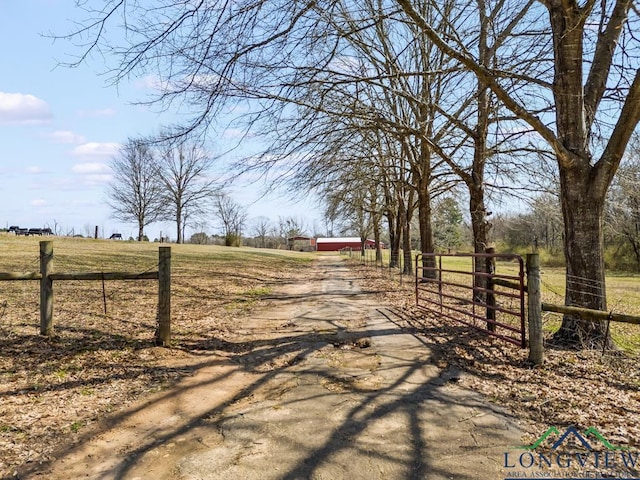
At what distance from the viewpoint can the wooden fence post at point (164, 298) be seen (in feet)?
20.0

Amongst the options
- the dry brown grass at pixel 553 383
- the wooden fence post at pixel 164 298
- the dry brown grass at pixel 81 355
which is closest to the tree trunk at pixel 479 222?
the dry brown grass at pixel 553 383

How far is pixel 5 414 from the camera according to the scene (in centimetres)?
381

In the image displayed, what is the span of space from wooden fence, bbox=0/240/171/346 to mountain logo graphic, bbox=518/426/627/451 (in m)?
4.88

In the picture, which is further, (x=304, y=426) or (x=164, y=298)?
(x=164, y=298)

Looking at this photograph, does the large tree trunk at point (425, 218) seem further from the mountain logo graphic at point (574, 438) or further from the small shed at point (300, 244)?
the small shed at point (300, 244)

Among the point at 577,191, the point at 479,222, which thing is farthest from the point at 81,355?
the point at 479,222

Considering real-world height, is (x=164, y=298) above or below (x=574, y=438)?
above

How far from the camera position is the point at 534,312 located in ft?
17.3

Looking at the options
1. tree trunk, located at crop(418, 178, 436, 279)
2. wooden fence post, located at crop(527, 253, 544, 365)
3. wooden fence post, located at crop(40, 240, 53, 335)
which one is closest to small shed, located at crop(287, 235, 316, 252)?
tree trunk, located at crop(418, 178, 436, 279)

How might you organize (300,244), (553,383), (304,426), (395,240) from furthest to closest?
(300,244)
(395,240)
(553,383)
(304,426)

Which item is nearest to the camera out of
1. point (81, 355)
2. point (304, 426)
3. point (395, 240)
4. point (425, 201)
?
point (304, 426)

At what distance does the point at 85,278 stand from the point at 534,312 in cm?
627

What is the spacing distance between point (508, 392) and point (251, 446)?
2.81 m

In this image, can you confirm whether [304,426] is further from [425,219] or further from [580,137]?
[425,219]
